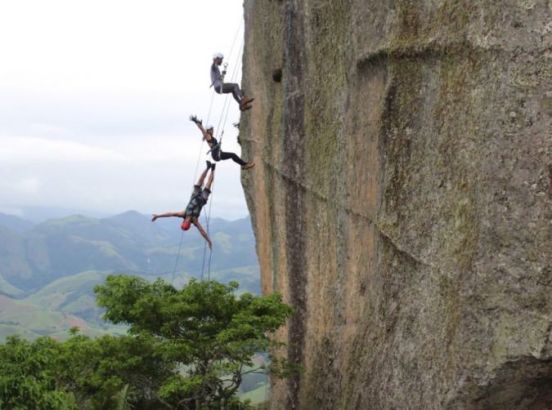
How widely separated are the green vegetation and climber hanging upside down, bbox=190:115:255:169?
23.6ft

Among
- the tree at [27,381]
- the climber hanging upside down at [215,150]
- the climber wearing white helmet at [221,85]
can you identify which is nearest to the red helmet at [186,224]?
the climber hanging upside down at [215,150]

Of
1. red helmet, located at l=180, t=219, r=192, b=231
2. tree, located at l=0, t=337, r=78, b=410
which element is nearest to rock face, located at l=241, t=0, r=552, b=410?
red helmet, located at l=180, t=219, r=192, b=231

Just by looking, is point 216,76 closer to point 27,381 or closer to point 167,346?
point 167,346

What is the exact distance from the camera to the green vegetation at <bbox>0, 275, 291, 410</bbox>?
1453cm

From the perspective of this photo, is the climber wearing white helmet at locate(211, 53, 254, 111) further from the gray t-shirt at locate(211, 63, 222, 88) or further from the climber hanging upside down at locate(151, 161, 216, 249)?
the climber hanging upside down at locate(151, 161, 216, 249)

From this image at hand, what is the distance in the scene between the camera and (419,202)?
11.7 meters

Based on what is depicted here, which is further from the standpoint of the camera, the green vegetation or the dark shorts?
the dark shorts

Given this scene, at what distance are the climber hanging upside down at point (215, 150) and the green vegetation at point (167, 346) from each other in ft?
23.6

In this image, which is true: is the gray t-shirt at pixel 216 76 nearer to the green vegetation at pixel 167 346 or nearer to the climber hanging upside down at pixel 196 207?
the climber hanging upside down at pixel 196 207

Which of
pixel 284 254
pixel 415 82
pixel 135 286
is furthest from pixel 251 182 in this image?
pixel 415 82

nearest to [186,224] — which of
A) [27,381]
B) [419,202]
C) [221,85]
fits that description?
[221,85]

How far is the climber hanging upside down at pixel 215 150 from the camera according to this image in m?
22.3

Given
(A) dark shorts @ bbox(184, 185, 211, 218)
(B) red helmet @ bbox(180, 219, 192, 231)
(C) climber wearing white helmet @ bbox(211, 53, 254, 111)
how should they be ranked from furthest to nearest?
(C) climber wearing white helmet @ bbox(211, 53, 254, 111) < (A) dark shorts @ bbox(184, 185, 211, 218) < (B) red helmet @ bbox(180, 219, 192, 231)

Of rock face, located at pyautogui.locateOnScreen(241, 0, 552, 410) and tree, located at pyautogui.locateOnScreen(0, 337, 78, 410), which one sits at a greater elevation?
rock face, located at pyautogui.locateOnScreen(241, 0, 552, 410)
